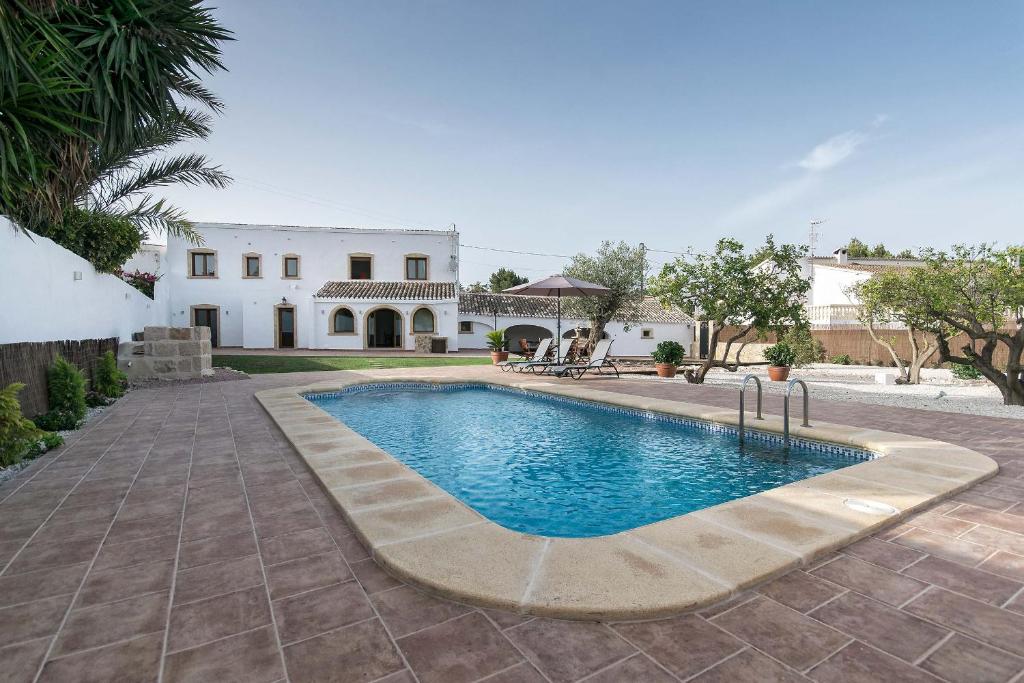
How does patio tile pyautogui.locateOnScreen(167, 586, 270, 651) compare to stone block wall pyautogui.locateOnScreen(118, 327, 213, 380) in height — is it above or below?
below

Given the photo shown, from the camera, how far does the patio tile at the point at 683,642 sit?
1899 mm

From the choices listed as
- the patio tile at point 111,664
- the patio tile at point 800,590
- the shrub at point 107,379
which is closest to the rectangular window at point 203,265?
the shrub at point 107,379

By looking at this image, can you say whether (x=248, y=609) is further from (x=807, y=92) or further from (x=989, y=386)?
(x=989, y=386)

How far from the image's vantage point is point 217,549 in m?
2.94

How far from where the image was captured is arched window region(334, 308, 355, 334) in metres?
27.7

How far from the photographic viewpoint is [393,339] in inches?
1150

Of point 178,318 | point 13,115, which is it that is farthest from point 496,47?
point 178,318

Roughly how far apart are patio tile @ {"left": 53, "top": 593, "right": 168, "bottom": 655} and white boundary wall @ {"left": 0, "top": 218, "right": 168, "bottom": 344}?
6343 millimetres

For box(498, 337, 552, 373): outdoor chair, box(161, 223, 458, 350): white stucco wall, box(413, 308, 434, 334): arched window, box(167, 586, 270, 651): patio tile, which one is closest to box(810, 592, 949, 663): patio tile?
box(167, 586, 270, 651): patio tile

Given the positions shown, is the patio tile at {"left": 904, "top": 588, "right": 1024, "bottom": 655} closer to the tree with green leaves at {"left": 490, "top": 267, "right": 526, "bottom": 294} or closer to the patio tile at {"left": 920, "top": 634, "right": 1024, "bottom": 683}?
the patio tile at {"left": 920, "top": 634, "right": 1024, "bottom": 683}

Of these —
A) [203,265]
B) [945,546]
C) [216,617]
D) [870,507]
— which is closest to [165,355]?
[216,617]

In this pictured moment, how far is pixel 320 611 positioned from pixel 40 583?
5.28ft

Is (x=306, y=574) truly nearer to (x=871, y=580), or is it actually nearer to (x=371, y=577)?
(x=371, y=577)

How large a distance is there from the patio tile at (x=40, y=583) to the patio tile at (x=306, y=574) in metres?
0.99
